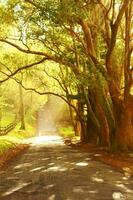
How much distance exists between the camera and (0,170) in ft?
58.4

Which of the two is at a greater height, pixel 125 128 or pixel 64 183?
pixel 125 128

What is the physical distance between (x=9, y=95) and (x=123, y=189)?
68789 millimetres

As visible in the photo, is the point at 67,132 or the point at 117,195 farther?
the point at 67,132

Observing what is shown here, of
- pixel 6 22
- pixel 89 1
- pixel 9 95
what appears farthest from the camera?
pixel 9 95

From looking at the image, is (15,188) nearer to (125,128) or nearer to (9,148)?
(125,128)

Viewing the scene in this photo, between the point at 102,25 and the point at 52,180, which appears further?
the point at 102,25

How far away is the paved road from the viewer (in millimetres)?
11312

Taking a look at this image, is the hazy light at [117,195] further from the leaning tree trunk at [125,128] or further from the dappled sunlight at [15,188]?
the leaning tree trunk at [125,128]

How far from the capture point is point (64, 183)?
13219mm

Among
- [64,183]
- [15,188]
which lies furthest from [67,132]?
[15,188]

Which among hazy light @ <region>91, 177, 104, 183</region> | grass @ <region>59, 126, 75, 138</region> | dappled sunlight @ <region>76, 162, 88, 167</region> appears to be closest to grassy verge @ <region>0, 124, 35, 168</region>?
dappled sunlight @ <region>76, 162, 88, 167</region>

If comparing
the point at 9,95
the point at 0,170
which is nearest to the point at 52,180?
the point at 0,170

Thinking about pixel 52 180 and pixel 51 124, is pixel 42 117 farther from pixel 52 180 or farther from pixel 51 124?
pixel 52 180

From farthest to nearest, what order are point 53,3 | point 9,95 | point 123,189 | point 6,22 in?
point 9,95 → point 6,22 → point 53,3 → point 123,189
